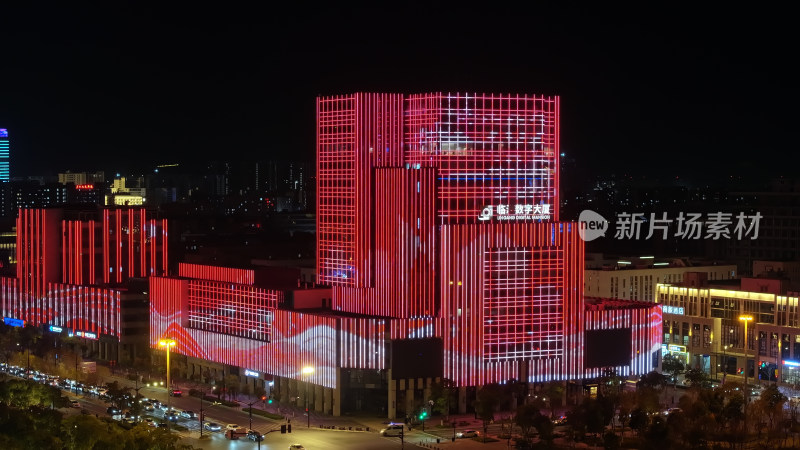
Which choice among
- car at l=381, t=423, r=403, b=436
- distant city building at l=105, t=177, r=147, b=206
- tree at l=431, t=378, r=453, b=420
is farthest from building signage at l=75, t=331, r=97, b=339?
distant city building at l=105, t=177, r=147, b=206

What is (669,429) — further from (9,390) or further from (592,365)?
(9,390)

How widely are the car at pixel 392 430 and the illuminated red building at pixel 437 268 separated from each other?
194 cm

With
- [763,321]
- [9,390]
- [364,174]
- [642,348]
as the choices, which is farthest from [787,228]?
[9,390]

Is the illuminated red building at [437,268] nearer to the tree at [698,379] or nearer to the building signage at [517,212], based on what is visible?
the building signage at [517,212]

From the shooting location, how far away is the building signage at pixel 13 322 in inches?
2886

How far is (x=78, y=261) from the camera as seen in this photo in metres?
70.8

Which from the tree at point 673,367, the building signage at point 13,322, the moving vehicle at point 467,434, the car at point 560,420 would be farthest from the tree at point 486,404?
the building signage at point 13,322

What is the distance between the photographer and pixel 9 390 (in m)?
49.9

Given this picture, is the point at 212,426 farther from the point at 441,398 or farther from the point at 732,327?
the point at 732,327

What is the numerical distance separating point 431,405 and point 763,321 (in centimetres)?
1719

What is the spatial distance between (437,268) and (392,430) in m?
7.43

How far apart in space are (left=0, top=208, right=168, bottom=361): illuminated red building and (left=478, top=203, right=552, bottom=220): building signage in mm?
21410

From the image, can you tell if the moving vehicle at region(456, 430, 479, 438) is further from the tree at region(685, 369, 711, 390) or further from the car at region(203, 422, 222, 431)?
the tree at region(685, 369, 711, 390)

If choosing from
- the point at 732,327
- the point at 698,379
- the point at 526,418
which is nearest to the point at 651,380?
the point at 698,379
